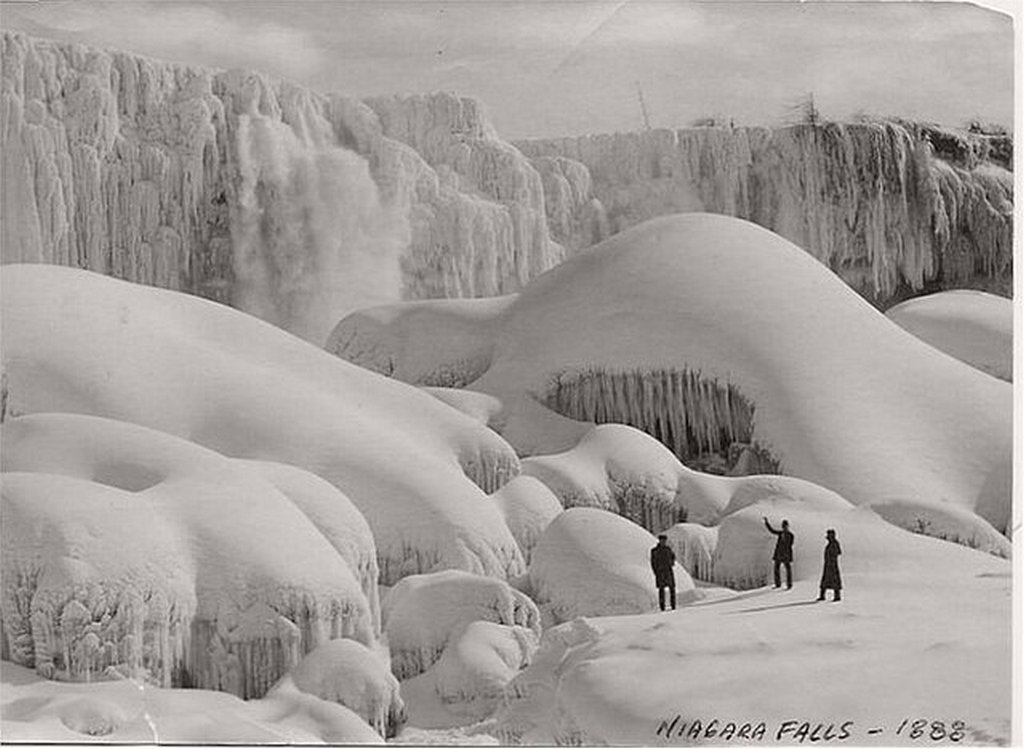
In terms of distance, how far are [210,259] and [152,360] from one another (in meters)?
1.18

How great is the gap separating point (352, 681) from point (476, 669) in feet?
2.24

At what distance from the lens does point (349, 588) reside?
9547 millimetres

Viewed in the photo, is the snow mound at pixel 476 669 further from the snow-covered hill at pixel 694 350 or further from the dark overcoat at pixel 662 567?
the snow-covered hill at pixel 694 350

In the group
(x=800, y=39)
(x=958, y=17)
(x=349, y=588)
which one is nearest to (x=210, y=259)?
(x=349, y=588)

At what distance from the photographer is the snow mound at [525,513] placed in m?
10.6

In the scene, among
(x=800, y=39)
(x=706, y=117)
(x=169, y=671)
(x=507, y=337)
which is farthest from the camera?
(x=507, y=337)

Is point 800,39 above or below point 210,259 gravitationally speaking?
above

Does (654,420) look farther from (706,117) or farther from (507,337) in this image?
(706,117)

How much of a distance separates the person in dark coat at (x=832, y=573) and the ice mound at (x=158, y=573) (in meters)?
2.57

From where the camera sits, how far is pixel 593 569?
9961 millimetres
